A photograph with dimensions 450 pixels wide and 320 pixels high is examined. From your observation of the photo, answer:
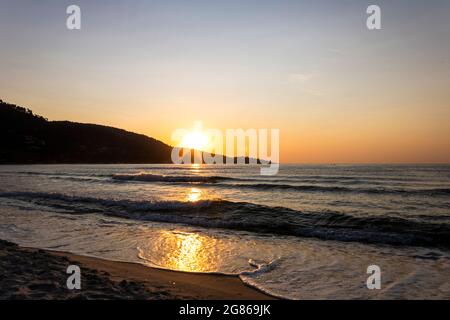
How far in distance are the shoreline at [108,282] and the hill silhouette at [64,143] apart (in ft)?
453

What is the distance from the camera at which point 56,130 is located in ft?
502

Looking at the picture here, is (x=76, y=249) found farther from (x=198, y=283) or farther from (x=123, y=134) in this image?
→ (x=123, y=134)

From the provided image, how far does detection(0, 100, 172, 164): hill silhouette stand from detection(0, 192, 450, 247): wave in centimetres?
12714

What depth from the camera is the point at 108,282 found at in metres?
6.82

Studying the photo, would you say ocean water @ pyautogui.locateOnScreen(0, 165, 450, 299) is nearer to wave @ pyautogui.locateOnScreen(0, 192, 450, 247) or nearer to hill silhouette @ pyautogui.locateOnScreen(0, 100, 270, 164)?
wave @ pyautogui.locateOnScreen(0, 192, 450, 247)

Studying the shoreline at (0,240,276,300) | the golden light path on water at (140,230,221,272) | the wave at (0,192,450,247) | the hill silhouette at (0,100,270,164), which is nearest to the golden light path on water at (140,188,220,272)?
the golden light path on water at (140,230,221,272)

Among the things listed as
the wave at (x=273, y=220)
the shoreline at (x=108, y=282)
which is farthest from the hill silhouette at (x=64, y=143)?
the shoreline at (x=108, y=282)

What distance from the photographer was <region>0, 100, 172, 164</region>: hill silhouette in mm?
134962

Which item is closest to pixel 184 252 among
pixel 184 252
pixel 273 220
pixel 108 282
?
→ pixel 184 252

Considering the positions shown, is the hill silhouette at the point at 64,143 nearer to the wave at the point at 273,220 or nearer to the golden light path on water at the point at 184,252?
the wave at the point at 273,220

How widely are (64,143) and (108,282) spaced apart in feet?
522
